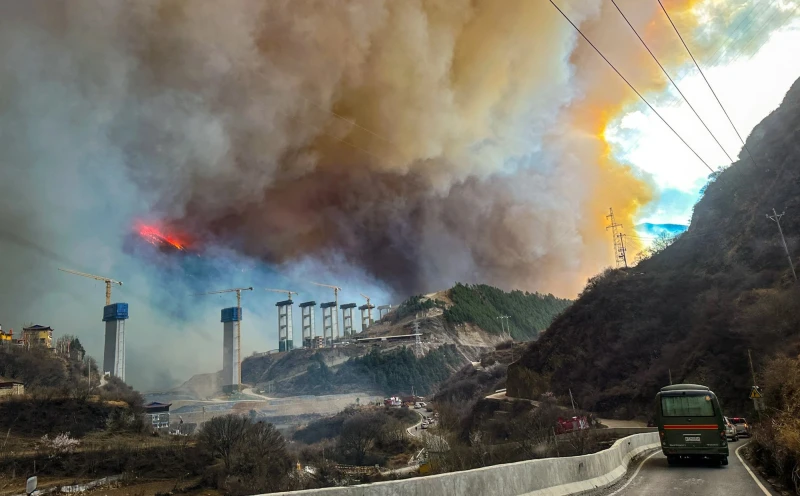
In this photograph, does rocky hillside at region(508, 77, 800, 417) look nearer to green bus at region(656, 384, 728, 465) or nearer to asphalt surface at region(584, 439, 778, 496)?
green bus at region(656, 384, 728, 465)

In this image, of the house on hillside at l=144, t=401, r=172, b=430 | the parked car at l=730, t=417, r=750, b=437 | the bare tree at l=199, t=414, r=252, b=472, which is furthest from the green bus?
the house on hillside at l=144, t=401, r=172, b=430

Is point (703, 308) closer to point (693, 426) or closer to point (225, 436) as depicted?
point (693, 426)

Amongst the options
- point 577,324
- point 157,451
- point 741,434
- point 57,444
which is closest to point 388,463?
point 157,451

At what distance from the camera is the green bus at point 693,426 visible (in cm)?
1859

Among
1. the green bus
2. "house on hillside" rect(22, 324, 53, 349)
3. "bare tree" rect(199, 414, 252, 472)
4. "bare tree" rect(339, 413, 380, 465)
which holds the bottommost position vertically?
"bare tree" rect(339, 413, 380, 465)

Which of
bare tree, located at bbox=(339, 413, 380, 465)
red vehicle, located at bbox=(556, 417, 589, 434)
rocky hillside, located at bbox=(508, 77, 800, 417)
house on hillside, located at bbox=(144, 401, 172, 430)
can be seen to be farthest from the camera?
house on hillside, located at bbox=(144, 401, 172, 430)

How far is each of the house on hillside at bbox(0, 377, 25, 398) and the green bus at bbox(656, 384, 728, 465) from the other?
102 m

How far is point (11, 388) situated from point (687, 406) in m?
108

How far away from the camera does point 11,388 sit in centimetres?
8838

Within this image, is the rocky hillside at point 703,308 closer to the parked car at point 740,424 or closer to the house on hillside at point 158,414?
the parked car at point 740,424

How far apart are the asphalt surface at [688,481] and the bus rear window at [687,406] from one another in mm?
1908

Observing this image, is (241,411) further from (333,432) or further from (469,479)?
(469,479)

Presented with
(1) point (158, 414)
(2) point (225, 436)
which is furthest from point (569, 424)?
(1) point (158, 414)

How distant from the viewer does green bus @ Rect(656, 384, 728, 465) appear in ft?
61.0
